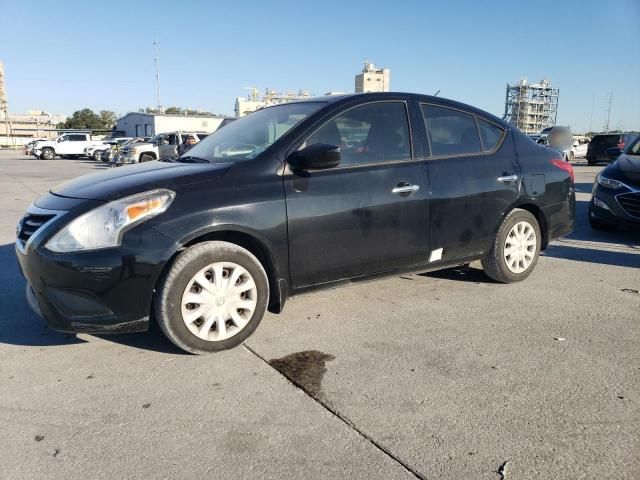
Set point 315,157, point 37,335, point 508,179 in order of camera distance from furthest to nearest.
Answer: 1. point 508,179
2. point 37,335
3. point 315,157

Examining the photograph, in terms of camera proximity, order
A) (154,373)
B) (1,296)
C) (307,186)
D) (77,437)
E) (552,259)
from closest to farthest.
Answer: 1. (77,437)
2. (154,373)
3. (307,186)
4. (1,296)
5. (552,259)

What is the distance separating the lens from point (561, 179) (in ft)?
16.2

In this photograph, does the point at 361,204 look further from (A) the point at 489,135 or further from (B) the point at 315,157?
(A) the point at 489,135

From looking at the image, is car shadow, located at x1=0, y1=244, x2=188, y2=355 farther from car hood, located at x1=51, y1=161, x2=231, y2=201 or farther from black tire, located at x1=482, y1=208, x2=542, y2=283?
black tire, located at x1=482, y1=208, x2=542, y2=283

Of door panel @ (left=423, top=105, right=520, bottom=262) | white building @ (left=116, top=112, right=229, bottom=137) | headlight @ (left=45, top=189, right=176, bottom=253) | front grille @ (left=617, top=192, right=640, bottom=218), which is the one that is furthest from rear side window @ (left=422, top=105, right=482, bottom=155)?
white building @ (left=116, top=112, right=229, bottom=137)

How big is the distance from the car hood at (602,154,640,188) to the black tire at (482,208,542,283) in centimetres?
281

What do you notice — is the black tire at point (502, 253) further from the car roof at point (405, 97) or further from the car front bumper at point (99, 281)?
the car front bumper at point (99, 281)

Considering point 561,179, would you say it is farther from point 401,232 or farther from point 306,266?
point 306,266

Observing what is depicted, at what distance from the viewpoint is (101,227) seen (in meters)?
2.96

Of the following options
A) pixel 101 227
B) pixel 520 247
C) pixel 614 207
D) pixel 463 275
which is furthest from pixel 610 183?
pixel 101 227

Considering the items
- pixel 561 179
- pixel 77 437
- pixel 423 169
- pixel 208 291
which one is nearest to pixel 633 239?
pixel 561 179

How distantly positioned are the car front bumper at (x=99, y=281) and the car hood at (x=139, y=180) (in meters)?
0.30

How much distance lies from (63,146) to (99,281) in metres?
37.2

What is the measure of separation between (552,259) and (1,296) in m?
5.60
